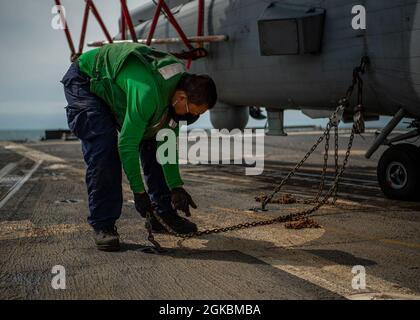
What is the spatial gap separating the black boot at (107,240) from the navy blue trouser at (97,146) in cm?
6

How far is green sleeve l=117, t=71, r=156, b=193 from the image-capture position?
4.13 meters

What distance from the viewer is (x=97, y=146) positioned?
15.2ft

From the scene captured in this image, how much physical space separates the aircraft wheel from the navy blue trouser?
484cm

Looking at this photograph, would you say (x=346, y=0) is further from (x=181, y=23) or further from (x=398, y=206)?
(x=181, y=23)

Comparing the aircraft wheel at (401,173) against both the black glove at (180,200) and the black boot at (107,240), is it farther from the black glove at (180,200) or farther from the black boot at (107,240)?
the black boot at (107,240)

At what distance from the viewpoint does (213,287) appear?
3.55m

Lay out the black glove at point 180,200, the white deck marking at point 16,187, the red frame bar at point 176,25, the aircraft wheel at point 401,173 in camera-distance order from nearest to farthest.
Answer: the black glove at point 180,200 → the aircraft wheel at point 401,173 → the white deck marking at point 16,187 → the red frame bar at point 176,25

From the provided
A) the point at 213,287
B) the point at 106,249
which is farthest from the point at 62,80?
the point at 213,287

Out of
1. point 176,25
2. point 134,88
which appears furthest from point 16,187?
point 134,88

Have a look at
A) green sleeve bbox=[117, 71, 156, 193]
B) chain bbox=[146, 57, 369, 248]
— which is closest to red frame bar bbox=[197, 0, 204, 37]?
chain bbox=[146, 57, 369, 248]

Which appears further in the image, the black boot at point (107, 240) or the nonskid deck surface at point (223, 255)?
the black boot at point (107, 240)

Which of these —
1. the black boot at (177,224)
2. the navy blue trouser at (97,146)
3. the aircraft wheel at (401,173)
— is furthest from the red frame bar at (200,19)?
the black boot at (177,224)

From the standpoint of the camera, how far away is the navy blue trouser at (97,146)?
4641 millimetres

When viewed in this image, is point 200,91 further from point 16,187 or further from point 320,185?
point 16,187
